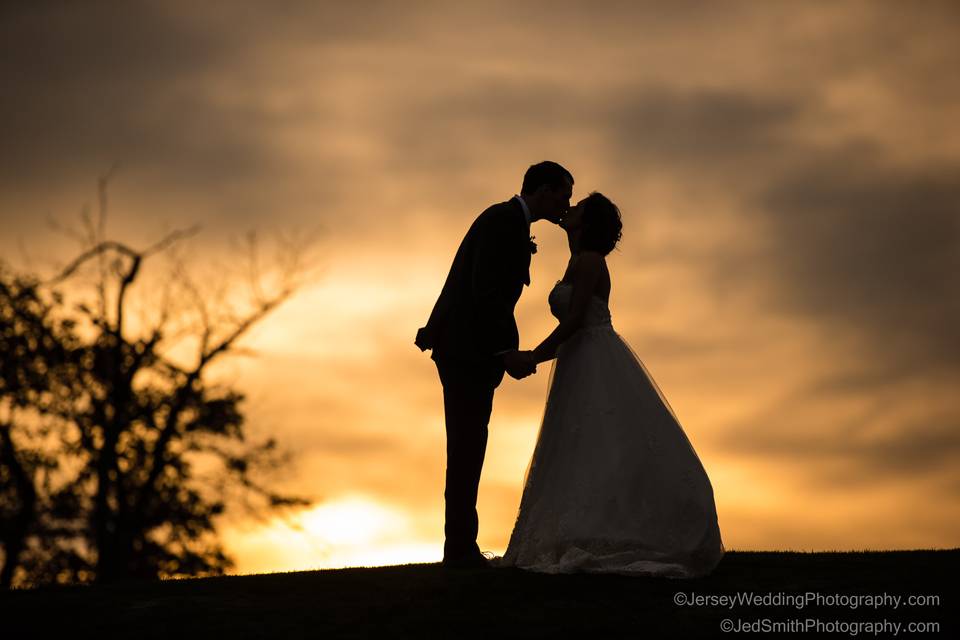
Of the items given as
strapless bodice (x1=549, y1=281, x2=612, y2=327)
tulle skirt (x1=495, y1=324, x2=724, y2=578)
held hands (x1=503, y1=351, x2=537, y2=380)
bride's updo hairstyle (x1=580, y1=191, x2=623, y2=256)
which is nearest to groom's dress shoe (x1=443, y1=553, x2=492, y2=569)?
tulle skirt (x1=495, y1=324, x2=724, y2=578)

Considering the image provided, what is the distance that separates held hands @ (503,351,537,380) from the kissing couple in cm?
1

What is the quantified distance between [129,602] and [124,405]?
45.5 feet

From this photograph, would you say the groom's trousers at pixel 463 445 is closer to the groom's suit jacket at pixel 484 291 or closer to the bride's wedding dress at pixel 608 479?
the groom's suit jacket at pixel 484 291

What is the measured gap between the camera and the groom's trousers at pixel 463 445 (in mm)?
8555

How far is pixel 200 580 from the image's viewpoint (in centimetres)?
891

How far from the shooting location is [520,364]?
8.60m

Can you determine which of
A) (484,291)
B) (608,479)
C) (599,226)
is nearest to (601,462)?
(608,479)

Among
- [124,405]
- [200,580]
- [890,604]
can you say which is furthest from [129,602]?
[124,405]

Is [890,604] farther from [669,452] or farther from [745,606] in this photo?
[669,452]

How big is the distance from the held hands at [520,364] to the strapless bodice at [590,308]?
606 millimetres

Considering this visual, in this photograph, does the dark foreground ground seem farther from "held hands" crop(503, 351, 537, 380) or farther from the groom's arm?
the groom's arm

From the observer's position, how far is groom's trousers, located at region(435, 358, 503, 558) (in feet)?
28.1

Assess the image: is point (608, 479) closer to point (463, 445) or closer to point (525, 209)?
point (463, 445)

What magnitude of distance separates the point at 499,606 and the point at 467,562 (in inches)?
64.9
